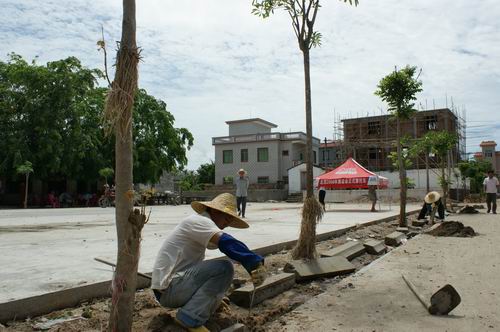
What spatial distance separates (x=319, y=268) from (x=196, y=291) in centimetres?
294

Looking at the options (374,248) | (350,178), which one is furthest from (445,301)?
(350,178)

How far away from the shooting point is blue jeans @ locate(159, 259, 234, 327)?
329cm

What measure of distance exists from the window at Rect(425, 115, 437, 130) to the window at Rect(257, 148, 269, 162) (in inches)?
650

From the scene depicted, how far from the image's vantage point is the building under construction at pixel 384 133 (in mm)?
44562

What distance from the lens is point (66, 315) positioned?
12.4 ft

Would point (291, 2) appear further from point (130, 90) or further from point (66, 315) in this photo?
point (66, 315)

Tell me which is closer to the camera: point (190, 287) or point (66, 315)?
point (190, 287)

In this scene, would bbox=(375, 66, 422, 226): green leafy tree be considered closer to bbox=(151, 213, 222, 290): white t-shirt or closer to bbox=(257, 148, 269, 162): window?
bbox=(151, 213, 222, 290): white t-shirt

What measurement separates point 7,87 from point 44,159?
4.72 metres

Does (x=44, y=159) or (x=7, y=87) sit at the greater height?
(x=7, y=87)

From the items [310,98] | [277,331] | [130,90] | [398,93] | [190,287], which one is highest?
[398,93]

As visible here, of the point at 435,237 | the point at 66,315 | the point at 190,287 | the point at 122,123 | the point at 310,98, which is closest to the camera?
the point at 122,123

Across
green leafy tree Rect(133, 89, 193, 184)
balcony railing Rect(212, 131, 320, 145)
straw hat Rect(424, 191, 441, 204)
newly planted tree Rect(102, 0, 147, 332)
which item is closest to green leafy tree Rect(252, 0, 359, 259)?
newly planted tree Rect(102, 0, 147, 332)

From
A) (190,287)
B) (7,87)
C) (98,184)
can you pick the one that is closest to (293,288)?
(190,287)
